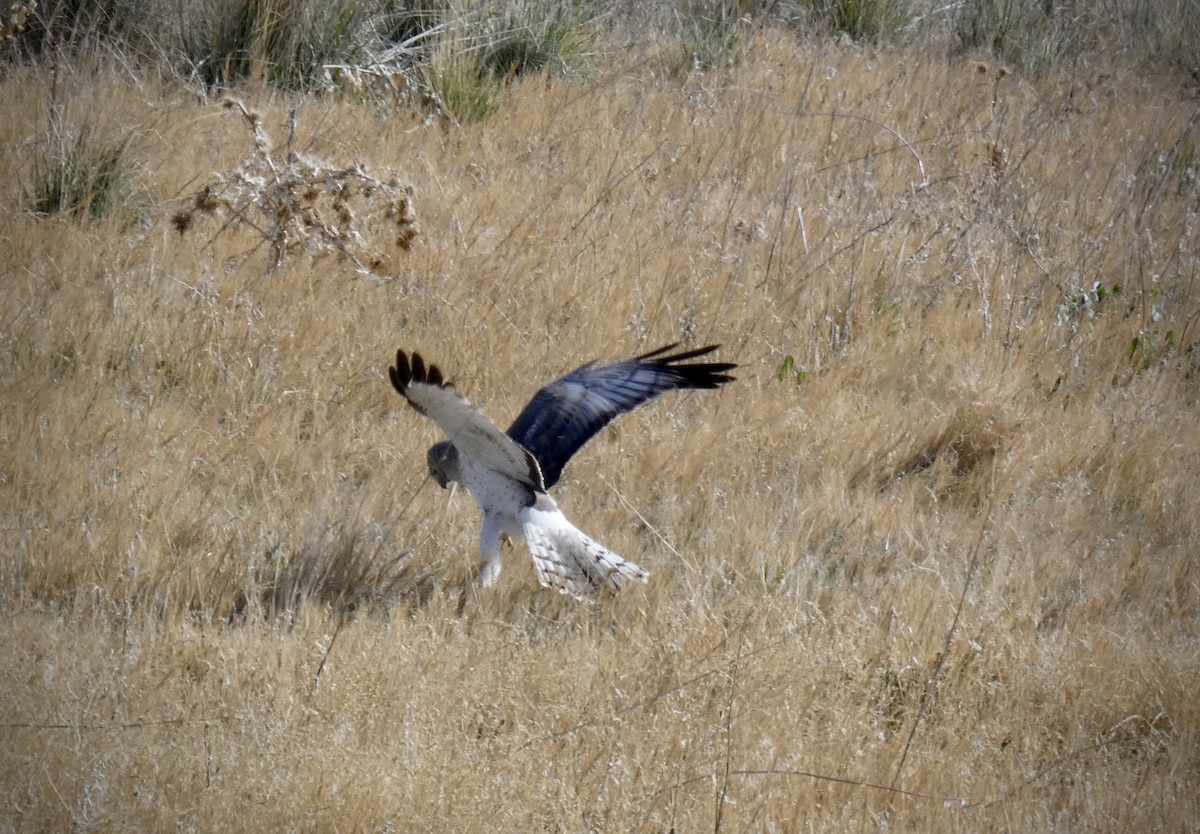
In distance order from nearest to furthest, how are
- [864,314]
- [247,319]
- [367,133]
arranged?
1. [247,319]
2. [864,314]
3. [367,133]

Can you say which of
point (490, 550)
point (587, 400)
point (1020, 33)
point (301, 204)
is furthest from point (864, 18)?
point (490, 550)

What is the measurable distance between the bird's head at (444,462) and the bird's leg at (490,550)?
207mm

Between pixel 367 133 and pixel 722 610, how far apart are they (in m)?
4.18

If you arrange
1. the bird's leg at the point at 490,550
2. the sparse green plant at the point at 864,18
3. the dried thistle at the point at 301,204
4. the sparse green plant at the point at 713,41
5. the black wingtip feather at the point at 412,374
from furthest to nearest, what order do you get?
1. the sparse green plant at the point at 864,18
2. the sparse green plant at the point at 713,41
3. the dried thistle at the point at 301,204
4. the bird's leg at the point at 490,550
5. the black wingtip feather at the point at 412,374

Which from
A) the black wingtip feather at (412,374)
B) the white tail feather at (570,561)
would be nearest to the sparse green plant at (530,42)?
the white tail feather at (570,561)

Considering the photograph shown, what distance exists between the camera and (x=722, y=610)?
4074 mm

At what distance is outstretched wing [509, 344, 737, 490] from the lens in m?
4.30

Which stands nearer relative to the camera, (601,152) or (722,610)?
(722,610)

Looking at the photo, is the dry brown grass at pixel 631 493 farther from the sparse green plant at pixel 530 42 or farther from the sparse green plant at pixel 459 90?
the sparse green plant at pixel 530 42

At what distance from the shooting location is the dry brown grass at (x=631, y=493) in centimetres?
321

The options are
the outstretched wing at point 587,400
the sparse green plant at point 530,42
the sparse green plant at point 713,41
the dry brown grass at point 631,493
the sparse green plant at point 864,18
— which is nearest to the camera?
the dry brown grass at point 631,493

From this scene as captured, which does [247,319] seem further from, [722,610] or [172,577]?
[722,610]

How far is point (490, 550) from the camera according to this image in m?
4.29

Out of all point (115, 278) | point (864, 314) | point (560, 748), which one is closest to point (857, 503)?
point (864, 314)
